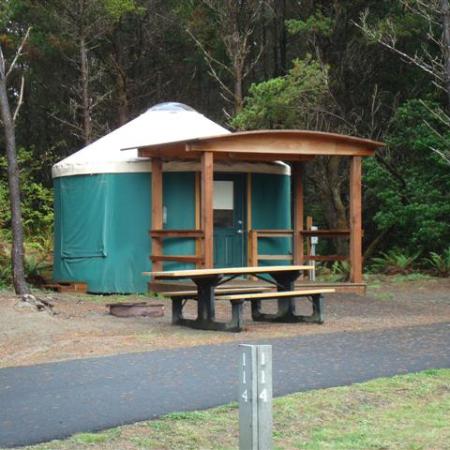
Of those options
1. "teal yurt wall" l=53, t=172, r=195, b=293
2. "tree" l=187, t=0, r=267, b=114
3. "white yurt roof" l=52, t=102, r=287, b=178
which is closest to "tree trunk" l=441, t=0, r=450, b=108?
"white yurt roof" l=52, t=102, r=287, b=178

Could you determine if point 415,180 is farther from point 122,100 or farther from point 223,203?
point 122,100

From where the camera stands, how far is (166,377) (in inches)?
288

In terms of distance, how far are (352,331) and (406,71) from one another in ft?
51.1

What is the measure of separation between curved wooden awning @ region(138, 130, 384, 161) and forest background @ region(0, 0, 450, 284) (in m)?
1.58

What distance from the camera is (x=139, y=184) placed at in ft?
51.0

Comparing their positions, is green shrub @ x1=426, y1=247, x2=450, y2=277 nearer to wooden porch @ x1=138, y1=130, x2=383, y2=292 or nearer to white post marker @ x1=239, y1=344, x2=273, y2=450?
wooden porch @ x1=138, y1=130, x2=383, y2=292

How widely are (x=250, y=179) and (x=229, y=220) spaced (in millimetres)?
787

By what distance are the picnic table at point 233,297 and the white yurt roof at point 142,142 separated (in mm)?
4224

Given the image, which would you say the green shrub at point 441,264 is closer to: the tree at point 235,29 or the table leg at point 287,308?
the tree at point 235,29

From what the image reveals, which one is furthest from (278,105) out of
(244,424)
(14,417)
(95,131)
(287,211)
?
(244,424)

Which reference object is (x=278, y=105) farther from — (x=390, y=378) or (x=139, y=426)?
(x=139, y=426)

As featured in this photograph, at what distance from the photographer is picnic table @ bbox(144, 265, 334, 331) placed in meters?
10.3

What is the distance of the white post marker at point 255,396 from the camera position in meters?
4.20

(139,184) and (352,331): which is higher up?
(139,184)
